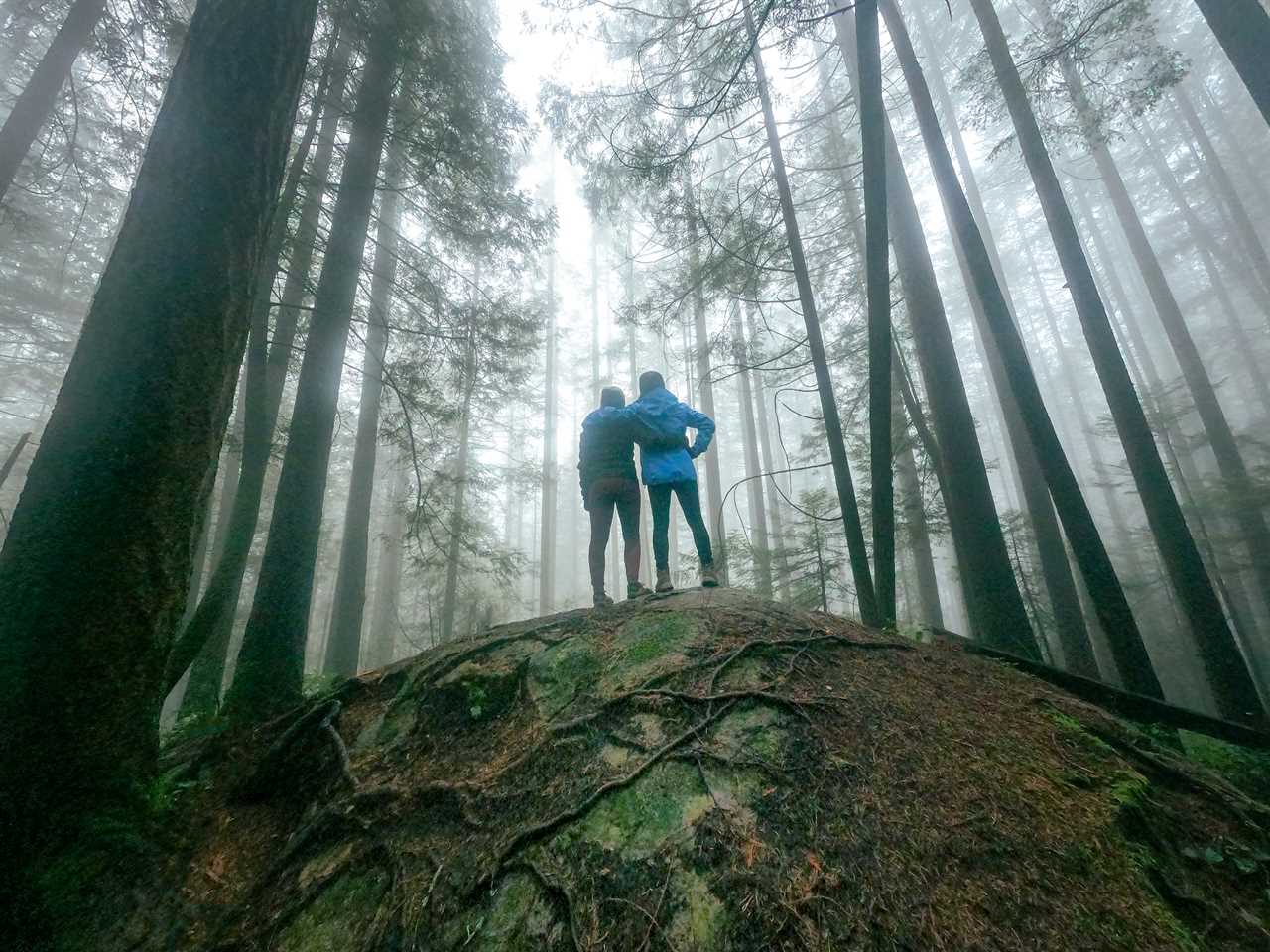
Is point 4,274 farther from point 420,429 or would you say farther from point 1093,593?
point 1093,593

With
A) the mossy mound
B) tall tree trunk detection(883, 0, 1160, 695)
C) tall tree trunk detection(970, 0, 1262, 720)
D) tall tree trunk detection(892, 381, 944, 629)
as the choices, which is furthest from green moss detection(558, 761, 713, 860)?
tall tree trunk detection(892, 381, 944, 629)

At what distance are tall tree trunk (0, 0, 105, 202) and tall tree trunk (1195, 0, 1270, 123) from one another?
48.3ft

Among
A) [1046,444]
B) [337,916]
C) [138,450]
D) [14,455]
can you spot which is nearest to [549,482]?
[14,455]

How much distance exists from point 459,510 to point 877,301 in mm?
9326

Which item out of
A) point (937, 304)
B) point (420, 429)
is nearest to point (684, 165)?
point (937, 304)

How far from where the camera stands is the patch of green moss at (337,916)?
1.90 m

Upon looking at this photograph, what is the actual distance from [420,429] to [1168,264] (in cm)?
4752

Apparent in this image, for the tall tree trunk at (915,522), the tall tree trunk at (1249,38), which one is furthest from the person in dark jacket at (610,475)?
the tall tree trunk at (915,522)

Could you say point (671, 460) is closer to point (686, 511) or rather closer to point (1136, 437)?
point (686, 511)

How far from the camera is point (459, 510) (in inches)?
424

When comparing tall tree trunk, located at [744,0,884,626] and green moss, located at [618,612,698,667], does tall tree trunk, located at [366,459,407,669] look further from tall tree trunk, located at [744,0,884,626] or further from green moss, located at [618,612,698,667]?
green moss, located at [618,612,698,667]

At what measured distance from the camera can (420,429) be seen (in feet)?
41.5

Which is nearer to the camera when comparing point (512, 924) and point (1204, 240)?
point (512, 924)

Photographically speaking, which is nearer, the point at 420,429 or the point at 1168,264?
the point at 420,429
